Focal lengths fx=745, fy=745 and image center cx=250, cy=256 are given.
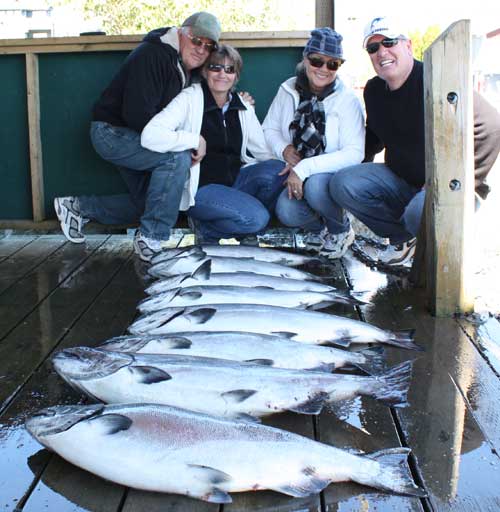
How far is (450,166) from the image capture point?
3.86 m

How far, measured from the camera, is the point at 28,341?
3590 millimetres

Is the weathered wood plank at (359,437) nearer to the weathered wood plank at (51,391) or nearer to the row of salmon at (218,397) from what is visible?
the row of salmon at (218,397)

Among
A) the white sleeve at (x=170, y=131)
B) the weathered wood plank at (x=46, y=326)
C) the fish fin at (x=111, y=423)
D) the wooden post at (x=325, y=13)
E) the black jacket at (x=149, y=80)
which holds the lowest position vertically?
the weathered wood plank at (x=46, y=326)

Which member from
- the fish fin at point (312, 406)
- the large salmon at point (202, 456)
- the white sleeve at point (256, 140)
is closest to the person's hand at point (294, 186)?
the white sleeve at point (256, 140)

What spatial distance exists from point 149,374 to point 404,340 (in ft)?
4.40

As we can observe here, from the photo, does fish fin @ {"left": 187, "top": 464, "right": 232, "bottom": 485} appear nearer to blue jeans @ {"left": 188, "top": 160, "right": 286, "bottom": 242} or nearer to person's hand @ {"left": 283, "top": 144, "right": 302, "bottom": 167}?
blue jeans @ {"left": 188, "top": 160, "right": 286, "bottom": 242}

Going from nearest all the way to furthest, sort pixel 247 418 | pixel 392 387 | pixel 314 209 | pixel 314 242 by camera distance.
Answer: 1. pixel 247 418
2. pixel 392 387
3. pixel 314 209
4. pixel 314 242

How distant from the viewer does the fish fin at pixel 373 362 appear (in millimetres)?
3014

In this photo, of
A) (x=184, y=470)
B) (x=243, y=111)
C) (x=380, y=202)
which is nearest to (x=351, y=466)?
(x=184, y=470)

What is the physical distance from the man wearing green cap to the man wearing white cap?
1.08m

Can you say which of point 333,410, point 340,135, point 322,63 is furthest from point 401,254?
point 333,410

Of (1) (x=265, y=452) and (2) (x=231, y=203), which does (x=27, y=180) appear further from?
(1) (x=265, y=452)

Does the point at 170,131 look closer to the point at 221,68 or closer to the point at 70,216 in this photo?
the point at 221,68

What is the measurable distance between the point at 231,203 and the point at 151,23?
14.6 meters
